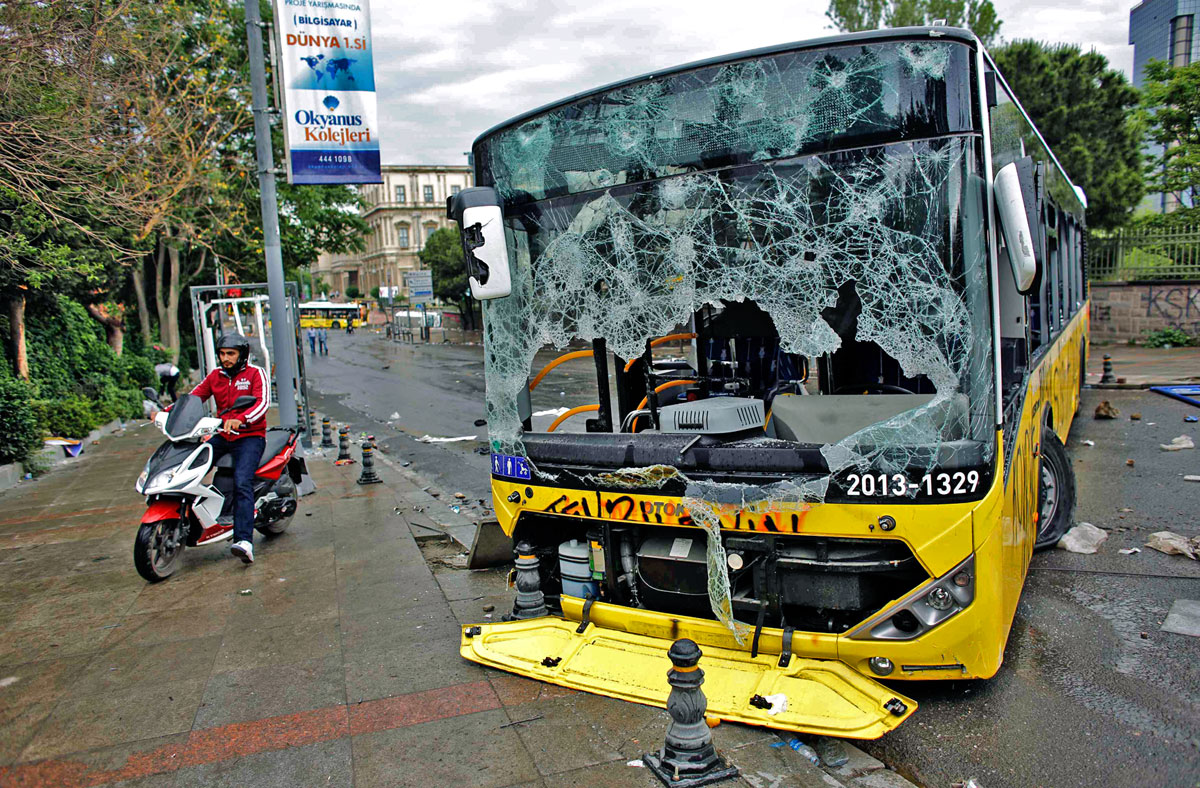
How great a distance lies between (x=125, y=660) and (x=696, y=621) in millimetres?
3533

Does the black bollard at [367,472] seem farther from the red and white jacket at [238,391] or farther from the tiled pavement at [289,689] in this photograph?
the red and white jacket at [238,391]

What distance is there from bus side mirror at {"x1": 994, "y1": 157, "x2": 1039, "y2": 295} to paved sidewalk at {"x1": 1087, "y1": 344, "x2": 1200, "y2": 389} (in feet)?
44.2

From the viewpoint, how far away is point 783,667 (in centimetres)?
380

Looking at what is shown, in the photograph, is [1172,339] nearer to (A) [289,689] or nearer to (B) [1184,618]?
(B) [1184,618]

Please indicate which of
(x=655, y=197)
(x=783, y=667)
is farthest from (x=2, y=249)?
(x=783, y=667)

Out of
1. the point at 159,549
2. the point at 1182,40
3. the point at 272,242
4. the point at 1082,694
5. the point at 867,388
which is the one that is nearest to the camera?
the point at 1082,694

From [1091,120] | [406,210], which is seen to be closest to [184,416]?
[1091,120]

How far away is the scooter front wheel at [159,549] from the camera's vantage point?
6.26m

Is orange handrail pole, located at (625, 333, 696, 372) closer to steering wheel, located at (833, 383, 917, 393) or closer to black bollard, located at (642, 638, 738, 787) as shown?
steering wheel, located at (833, 383, 917, 393)

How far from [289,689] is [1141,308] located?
2484cm

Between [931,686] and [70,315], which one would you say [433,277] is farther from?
[931,686]

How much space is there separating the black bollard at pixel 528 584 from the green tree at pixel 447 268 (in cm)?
4987

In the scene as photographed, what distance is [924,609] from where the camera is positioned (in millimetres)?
3570

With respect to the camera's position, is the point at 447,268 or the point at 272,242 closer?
the point at 272,242
